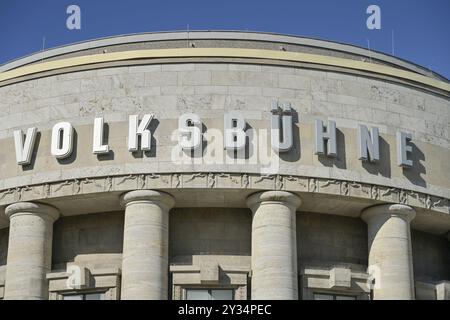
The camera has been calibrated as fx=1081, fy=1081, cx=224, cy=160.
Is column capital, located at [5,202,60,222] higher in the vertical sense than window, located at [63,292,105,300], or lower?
higher

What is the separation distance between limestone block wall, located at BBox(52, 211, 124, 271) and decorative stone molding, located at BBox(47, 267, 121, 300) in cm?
67

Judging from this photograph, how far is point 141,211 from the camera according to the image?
142 ft

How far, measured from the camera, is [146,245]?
42.7 meters

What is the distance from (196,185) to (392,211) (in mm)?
8387

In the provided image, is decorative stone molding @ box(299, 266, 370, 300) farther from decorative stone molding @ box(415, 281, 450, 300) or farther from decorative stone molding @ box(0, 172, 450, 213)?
decorative stone molding @ box(0, 172, 450, 213)

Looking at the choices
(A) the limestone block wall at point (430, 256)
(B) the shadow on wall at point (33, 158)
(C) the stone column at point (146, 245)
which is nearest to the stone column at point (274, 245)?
(C) the stone column at point (146, 245)

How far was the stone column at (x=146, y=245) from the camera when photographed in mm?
42094

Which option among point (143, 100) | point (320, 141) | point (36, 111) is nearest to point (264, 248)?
point (320, 141)

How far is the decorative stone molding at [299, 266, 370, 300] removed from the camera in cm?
4381

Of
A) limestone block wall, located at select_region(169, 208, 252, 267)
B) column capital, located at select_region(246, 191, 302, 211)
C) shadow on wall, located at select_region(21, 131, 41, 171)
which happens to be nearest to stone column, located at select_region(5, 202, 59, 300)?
shadow on wall, located at select_region(21, 131, 41, 171)

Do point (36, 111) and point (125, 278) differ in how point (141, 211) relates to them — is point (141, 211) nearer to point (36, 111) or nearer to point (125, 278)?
point (125, 278)

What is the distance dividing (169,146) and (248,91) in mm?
4130
